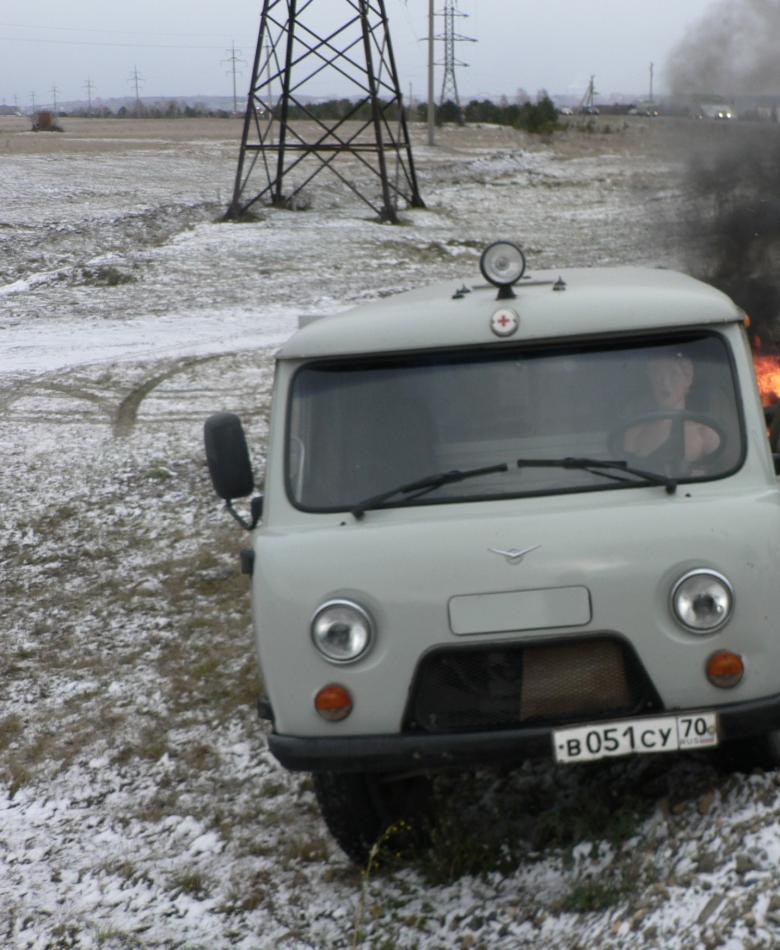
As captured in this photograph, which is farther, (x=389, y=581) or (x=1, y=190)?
(x=1, y=190)

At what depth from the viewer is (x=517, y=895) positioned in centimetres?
445

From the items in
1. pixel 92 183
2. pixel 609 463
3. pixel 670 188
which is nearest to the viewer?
pixel 609 463

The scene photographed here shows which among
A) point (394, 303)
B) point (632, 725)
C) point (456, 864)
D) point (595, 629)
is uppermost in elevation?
point (394, 303)

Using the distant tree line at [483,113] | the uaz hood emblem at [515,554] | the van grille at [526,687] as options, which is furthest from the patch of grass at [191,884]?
the distant tree line at [483,113]

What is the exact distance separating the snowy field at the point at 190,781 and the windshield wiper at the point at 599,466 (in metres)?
1.14

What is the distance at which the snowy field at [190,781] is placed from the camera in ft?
13.9

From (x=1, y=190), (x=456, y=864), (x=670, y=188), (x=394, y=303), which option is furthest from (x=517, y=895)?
(x=1, y=190)

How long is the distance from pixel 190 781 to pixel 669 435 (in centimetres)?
278

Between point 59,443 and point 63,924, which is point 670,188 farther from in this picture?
point 63,924

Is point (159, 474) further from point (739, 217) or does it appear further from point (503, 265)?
point (739, 217)

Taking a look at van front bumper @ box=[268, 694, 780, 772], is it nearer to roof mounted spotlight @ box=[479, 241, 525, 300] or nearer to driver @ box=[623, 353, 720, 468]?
driver @ box=[623, 353, 720, 468]

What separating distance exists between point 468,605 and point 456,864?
1.11 m

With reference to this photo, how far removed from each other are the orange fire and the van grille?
4.10 m

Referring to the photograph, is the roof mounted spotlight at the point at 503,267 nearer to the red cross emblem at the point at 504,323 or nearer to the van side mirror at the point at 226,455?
the red cross emblem at the point at 504,323
